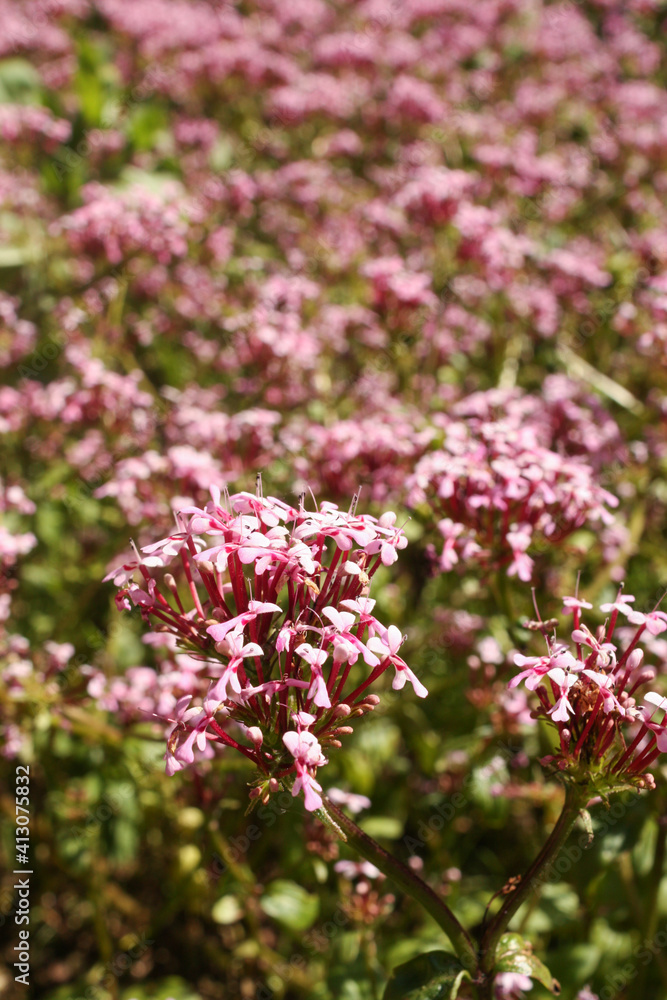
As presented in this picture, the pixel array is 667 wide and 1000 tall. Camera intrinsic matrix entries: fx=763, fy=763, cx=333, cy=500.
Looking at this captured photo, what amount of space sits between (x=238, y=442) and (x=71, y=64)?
5652 millimetres

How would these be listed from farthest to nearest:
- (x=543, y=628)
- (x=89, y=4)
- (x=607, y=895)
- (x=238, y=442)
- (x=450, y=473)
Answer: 1. (x=89, y=4)
2. (x=238, y=442)
3. (x=607, y=895)
4. (x=450, y=473)
5. (x=543, y=628)

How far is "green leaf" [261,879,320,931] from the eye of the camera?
2.52 metres

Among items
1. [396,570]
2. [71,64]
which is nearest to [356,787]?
[396,570]

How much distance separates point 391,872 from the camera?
1.66m

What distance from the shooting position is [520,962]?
5.75 feet

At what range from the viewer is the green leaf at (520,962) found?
1.72 meters

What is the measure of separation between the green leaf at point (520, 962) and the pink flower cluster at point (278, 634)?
68 cm

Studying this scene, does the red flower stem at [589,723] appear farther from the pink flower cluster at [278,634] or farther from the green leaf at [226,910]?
the green leaf at [226,910]

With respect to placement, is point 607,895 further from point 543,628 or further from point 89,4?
point 89,4

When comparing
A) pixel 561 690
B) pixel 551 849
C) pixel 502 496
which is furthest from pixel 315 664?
pixel 502 496

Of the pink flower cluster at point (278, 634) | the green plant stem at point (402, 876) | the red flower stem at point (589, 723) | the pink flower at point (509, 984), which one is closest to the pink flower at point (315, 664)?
the pink flower cluster at point (278, 634)

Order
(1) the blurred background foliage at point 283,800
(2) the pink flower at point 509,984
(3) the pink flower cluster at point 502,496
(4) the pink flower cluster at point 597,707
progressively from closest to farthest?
(4) the pink flower cluster at point 597,707 → (2) the pink flower at point 509,984 → (3) the pink flower cluster at point 502,496 → (1) the blurred background foliage at point 283,800

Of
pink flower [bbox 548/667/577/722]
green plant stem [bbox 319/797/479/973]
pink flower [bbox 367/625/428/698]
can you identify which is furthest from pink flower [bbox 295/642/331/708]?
pink flower [bbox 548/667/577/722]

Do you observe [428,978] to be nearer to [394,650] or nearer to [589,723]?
[589,723]
